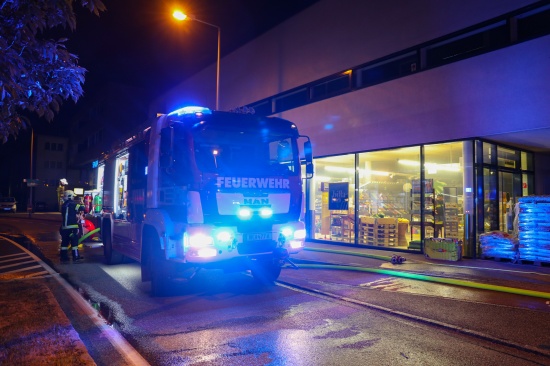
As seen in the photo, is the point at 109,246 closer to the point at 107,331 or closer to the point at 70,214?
the point at 70,214

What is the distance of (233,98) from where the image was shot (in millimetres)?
20141

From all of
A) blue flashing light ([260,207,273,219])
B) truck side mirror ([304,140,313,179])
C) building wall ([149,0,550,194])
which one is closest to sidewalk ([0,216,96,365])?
blue flashing light ([260,207,273,219])

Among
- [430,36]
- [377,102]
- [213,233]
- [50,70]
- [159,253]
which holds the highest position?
[430,36]

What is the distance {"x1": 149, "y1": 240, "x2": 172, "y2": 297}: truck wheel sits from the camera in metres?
6.88

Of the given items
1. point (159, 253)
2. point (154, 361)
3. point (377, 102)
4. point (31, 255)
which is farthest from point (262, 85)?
point (154, 361)

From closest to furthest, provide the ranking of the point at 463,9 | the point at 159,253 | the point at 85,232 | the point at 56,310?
the point at 56,310
the point at 159,253
the point at 463,9
the point at 85,232

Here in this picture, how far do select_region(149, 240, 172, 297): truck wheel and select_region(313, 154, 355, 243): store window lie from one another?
8608 millimetres

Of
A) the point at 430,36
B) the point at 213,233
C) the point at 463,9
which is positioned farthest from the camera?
the point at 430,36

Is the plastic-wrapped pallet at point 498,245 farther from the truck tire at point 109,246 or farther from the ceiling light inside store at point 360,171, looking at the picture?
the truck tire at point 109,246

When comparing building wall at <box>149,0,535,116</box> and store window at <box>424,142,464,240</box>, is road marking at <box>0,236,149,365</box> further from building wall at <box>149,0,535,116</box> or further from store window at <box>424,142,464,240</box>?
building wall at <box>149,0,535,116</box>

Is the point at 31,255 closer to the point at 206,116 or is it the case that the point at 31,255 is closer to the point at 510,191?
the point at 206,116

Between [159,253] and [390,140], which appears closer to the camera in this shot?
[159,253]

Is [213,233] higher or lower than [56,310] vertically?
higher

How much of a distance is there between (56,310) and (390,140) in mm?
10345
